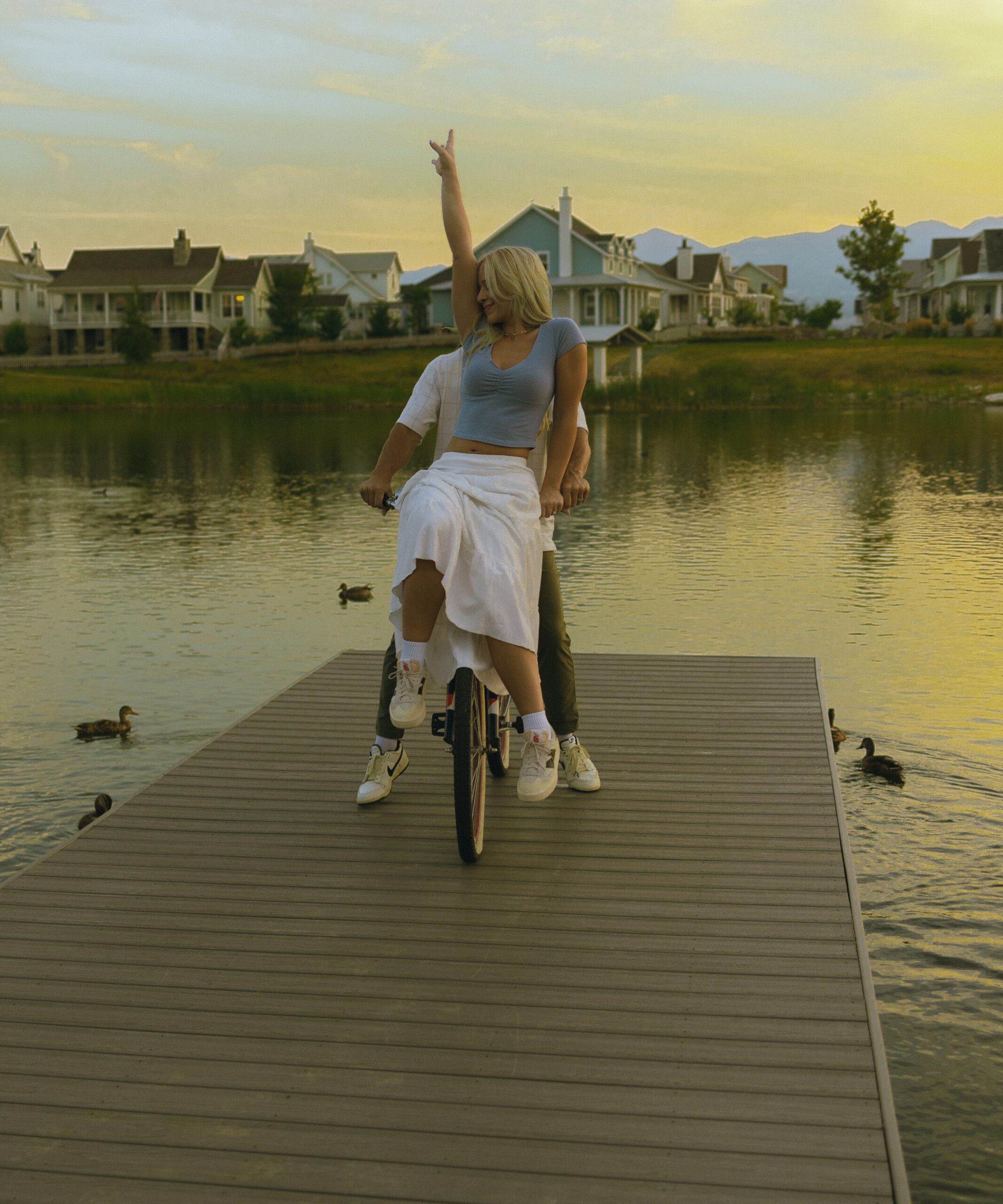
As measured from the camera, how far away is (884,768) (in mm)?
7910

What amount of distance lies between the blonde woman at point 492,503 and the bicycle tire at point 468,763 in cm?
10

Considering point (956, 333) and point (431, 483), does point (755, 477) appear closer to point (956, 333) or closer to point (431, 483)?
point (431, 483)

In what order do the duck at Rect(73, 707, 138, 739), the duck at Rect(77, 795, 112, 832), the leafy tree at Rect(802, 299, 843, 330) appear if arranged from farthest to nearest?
the leafy tree at Rect(802, 299, 843, 330) < the duck at Rect(73, 707, 138, 739) < the duck at Rect(77, 795, 112, 832)

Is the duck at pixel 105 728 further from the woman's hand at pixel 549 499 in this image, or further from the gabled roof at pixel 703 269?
the gabled roof at pixel 703 269

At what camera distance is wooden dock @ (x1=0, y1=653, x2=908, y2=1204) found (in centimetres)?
302

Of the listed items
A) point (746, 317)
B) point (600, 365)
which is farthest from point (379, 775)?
point (746, 317)

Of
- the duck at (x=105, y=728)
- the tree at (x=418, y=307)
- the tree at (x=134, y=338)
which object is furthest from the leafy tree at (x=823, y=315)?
the duck at (x=105, y=728)

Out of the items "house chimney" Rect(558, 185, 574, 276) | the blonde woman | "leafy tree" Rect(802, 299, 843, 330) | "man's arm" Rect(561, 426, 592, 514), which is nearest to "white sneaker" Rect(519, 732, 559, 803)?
the blonde woman

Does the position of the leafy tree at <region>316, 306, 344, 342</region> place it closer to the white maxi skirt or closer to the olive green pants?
the olive green pants

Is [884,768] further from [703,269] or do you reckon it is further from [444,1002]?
[703,269]

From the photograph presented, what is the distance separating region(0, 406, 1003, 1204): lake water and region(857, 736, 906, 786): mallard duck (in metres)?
0.08

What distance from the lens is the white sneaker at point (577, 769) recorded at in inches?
227

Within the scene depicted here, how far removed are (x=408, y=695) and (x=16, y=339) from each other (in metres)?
76.1

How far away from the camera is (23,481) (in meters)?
27.7
